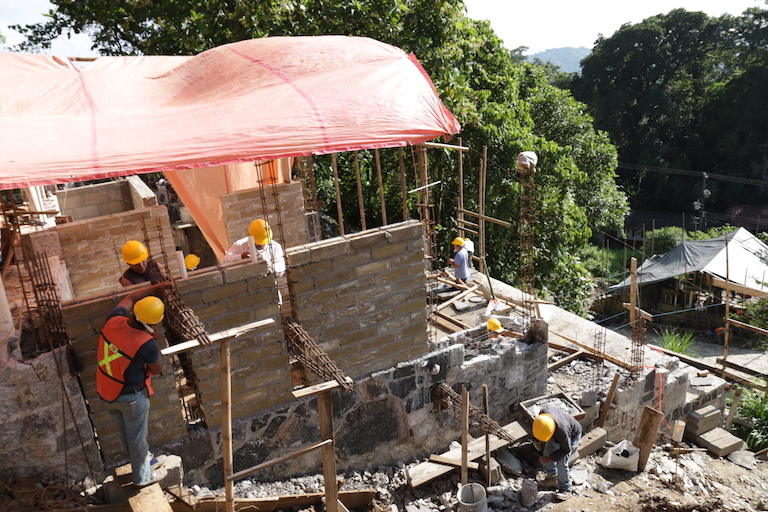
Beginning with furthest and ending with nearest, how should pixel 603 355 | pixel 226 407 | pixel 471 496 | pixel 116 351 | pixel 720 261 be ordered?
pixel 720 261 → pixel 603 355 → pixel 471 496 → pixel 116 351 → pixel 226 407

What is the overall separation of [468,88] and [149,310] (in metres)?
11.4

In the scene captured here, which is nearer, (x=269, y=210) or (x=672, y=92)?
(x=269, y=210)

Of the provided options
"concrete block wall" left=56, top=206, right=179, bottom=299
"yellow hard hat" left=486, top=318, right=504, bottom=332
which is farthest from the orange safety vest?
"yellow hard hat" left=486, top=318, right=504, bottom=332

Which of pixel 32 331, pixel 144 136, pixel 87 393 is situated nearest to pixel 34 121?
pixel 144 136

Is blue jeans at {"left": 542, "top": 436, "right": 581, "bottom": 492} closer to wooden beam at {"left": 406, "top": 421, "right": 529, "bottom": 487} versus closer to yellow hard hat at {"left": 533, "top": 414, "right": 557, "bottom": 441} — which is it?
yellow hard hat at {"left": 533, "top": 414, "right": 557, "bottom": 441}

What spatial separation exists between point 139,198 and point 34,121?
460 cm

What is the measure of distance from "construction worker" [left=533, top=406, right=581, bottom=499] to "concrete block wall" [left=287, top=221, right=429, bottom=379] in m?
1.60

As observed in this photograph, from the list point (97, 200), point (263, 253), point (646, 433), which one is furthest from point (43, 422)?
point (646, 433)

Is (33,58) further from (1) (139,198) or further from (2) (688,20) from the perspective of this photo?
(2) (688,20)

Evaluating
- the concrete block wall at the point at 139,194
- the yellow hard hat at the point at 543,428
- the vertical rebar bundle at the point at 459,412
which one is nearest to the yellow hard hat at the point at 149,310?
the vertical rebar bundle at the point at 459,412

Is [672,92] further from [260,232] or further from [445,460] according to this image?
[260,232]

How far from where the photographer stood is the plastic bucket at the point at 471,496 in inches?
227

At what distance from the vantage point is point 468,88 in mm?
14016

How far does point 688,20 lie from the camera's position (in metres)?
37.2
